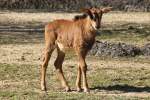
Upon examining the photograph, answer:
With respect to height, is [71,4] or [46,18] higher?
[46,18]

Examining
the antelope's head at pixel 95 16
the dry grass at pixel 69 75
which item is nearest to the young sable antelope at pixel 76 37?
the antelope's head at pixel 95 16

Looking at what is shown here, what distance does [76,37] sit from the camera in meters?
14.4

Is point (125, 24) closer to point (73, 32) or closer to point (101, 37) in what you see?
point (101, 37)

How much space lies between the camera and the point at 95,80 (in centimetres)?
1609

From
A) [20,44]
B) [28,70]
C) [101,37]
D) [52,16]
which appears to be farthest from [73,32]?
[52,16]

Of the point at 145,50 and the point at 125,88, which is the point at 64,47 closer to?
the point at 125,88

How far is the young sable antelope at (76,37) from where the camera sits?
14086mm

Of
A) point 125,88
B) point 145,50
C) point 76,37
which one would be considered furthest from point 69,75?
point 145,50

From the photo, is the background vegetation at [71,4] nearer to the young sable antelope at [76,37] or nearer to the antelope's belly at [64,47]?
the young sable antelope at [76,37]

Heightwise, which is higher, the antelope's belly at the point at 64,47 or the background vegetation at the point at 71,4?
the antelope's belly at the point at 64,47

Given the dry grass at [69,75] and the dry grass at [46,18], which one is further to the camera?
the dry grass at [46,18]

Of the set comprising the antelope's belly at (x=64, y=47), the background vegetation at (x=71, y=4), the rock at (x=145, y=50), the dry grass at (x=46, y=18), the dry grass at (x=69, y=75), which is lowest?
the background vegetation at (x=71, y=4)

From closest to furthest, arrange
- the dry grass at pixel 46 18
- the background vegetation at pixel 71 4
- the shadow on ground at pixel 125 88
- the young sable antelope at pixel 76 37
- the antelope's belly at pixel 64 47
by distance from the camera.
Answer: the young sable antelope at pixel 76 37 → the antelope's belly at pixel 64 47 → the shadow on ground at pixel 125 88 → the dry grass at pixel 46 18 → the background vegetation at pixel 71 4

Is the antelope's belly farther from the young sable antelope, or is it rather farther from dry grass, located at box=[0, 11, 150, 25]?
dry grass, located at box=[0, 11, 150, 25]
